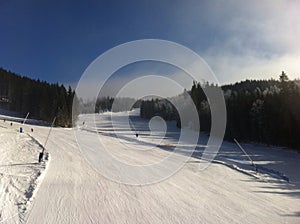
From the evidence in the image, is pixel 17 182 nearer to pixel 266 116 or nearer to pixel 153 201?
pixel 153 201

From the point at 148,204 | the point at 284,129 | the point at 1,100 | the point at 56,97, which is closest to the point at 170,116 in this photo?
the point at 56,97

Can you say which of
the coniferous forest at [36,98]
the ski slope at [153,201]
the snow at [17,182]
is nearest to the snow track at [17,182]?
the snow at [17,182]

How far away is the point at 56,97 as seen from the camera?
213ft

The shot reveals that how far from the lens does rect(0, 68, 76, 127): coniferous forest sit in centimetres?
6241

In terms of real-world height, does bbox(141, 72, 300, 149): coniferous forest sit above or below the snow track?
above

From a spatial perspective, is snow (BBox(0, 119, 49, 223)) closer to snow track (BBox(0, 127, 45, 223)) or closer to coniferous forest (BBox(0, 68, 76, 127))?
snow track (BBox(0, 127, 45, 223))

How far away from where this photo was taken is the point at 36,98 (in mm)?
74250

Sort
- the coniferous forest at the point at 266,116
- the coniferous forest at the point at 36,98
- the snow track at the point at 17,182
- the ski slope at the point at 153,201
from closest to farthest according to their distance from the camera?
the snow track at the point at 17,182
the ski slope at the point at 153,201
the coniferous forest at the point at 266,116
the coniferous forest at the point at 36,98

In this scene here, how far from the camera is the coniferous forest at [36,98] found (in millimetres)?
62406

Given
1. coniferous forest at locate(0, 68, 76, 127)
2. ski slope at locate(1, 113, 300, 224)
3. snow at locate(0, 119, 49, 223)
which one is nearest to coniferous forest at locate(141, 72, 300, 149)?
ski slope at locate(1, 113, 300, 224)

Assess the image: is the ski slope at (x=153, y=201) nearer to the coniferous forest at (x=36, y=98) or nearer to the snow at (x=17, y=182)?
the snow at (x=17, y=182)

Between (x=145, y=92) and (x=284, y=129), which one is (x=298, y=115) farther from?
(x=145, y=92)

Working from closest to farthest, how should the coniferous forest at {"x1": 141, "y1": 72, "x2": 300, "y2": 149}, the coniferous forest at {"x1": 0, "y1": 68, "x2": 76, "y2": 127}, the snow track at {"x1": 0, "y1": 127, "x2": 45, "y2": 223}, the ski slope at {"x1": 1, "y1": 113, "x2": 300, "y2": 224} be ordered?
the snow track at {"x1": 0, "y1": 127, "x2": 45, "y2": 223} < the ski slope at {"x1": 1, "y1": 113, "x2": 300, "y2": 224} < the coniferous forest at {"x1": 141, "y1": 72, "x2": 300, "y2": 149} < the coniferous forest at {"x1": 0, "y1": 68, "x2": 76, "y2": 127}

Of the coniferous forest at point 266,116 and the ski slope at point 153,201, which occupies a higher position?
the coniferous forest at point 266,116
